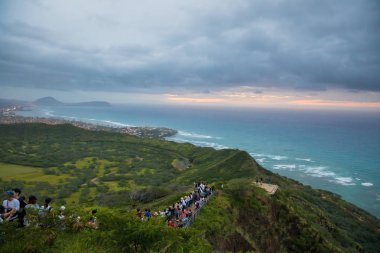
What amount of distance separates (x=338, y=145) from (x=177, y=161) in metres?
99.2

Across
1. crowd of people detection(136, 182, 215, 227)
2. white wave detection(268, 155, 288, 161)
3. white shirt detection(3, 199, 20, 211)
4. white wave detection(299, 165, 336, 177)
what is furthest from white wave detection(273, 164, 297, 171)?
white shirt detection(3, 199, 20, 211)

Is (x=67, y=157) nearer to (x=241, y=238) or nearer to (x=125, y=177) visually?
(x=125, y=177)

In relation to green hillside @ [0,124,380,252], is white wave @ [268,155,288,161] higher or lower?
lower

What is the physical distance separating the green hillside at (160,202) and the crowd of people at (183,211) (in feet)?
2.40

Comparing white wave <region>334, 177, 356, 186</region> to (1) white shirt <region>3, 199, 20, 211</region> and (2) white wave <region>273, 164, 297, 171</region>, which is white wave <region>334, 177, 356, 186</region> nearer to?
(2) white wave <region>273, 164, 297, 171</region>

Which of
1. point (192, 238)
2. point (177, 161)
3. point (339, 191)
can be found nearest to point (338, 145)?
point (339, 191)

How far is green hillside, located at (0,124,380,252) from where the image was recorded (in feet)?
41.7

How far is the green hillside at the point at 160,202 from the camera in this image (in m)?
12.7

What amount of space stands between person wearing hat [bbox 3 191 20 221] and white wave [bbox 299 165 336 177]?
90.6 metres

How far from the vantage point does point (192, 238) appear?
1338 centimetres

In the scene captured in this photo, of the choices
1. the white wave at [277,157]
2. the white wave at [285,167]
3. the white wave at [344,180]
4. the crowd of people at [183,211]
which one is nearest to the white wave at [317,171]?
the white wave at [285,167]

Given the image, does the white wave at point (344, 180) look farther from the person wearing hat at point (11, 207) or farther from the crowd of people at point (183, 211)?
the person wearing hat at point (11, 207)

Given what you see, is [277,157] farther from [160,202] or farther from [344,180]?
[160,202]

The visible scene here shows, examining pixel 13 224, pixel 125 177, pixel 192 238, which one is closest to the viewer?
pixel 13 224
